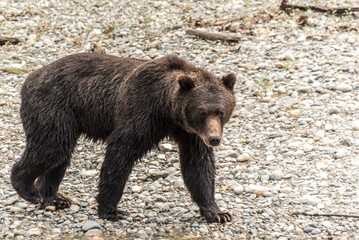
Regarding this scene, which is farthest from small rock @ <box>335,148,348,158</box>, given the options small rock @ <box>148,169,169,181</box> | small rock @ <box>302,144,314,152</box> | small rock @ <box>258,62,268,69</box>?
small rock @ <box>258,62,268,69</box>

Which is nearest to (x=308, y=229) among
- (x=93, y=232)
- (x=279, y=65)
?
(x=93, y=232)

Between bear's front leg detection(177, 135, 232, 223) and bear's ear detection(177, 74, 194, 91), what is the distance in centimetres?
65

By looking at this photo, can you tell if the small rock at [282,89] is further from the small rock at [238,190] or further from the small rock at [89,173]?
the small rock at [89,173]

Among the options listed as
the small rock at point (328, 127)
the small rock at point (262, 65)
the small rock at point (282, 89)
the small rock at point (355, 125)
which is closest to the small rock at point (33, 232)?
the small rock at point (328, 127)

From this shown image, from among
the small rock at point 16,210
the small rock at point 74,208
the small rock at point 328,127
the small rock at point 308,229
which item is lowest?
the small rock at point 16,210

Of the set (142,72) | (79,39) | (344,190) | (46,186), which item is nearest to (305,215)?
(344,190)

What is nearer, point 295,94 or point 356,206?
point 356,206

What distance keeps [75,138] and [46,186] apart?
0.78m

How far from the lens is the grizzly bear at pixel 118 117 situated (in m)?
6.05

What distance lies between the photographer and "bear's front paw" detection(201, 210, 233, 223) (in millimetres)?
6340

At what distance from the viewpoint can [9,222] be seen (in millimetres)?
6422

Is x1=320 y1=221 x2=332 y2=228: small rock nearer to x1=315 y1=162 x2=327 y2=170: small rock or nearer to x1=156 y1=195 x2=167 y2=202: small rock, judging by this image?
x1=315 y1=162 x2=327 y2=170: small rock

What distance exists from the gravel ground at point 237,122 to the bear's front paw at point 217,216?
8 cm

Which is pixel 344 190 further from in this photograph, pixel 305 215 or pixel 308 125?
pixel 308 125
